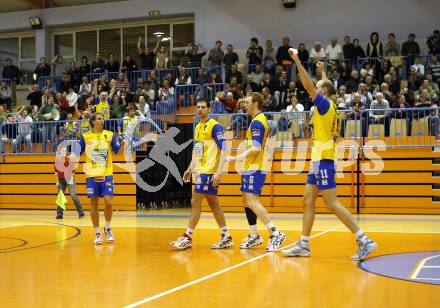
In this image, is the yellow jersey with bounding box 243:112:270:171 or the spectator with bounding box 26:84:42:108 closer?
the yellow jersey with bounding box 243:112:270:171

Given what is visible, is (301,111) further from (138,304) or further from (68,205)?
(138,304)

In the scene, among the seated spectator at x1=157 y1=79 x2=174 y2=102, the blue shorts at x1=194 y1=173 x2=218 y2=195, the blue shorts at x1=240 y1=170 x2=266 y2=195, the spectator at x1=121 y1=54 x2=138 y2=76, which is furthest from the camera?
the spectator at x1=121 y1=54 x2=138 y2=76

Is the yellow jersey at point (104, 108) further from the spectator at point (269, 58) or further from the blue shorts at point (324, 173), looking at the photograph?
the blue shorts at point (324, 173)

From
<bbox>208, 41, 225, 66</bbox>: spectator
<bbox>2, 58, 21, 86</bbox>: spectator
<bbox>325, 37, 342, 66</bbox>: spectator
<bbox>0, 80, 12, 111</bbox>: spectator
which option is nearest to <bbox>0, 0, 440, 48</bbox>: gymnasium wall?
<bbox>325, 37, 342, 66</bbox>: spectator

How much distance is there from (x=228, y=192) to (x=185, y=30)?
11880 millimetres

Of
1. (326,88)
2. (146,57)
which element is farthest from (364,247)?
(146,57)

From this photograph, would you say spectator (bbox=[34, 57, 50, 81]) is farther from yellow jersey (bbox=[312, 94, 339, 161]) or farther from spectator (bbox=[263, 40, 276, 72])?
yellow jersey (bbox=[312, 94, 339, 161])

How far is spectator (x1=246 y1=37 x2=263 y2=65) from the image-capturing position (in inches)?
904

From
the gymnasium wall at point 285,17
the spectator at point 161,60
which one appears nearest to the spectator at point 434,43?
the gymnasium wall at point 285,17

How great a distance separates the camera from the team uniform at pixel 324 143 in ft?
25.3

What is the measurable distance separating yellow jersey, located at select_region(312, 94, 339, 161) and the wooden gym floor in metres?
1.40

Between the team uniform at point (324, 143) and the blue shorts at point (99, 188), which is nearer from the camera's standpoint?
the team uniform at point (324, 143)

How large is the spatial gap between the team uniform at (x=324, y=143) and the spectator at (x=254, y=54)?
15.4 m

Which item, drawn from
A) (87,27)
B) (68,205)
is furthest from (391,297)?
(87,27)
